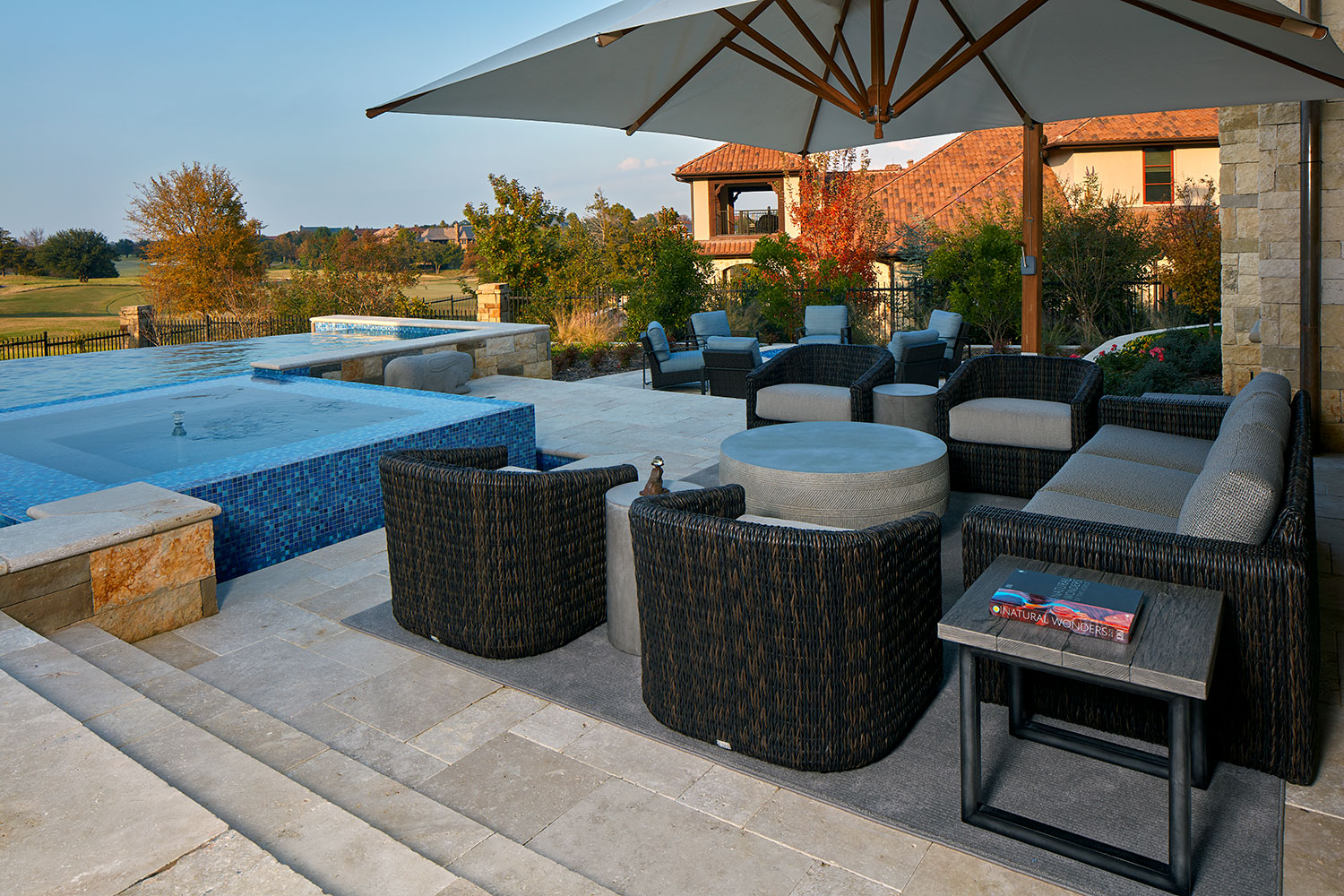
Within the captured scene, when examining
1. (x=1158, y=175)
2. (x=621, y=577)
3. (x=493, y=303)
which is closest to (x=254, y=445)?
(x=621, y=577)

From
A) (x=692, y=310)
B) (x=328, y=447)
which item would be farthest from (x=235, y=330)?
(x=328, y=447)

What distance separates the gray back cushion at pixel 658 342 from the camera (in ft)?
30.0

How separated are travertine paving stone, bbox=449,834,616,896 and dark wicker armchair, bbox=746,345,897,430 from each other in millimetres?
4032

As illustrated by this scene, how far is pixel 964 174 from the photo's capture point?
2742cm

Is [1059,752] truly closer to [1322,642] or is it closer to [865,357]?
[1322,642]

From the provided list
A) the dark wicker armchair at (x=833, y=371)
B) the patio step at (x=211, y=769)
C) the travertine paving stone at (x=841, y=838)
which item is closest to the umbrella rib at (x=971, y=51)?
the dark wicker armchair at (x=833, y=371)

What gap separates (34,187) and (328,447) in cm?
3485

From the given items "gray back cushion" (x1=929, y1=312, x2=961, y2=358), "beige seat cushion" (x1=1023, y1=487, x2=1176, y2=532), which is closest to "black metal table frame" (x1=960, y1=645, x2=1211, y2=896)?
"beige seat cushion" (x1=1023, y1=487, x2=1176, y2=532)

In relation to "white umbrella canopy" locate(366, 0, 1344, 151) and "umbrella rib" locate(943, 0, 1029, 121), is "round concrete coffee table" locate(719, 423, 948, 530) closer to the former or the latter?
"white umbrella canopy" locate(366, 0, 1344, 151)

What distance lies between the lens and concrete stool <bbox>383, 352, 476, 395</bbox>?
858 cm

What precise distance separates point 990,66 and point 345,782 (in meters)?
4.65

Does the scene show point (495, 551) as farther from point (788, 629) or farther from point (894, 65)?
point (894, 65)

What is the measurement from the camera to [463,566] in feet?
10.4

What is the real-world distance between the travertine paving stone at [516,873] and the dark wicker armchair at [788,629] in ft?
2.22
